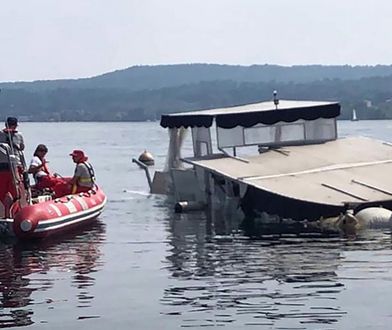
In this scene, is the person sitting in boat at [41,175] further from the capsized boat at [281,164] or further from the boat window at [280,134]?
the boat window at [280,134]

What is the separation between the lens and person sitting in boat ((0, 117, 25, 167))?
26.6 meters

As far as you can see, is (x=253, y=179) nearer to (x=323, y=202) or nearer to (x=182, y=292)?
(x=323, y=202)

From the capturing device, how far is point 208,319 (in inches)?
664

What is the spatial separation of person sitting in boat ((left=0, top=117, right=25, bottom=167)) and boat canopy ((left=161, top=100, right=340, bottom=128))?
8637mm

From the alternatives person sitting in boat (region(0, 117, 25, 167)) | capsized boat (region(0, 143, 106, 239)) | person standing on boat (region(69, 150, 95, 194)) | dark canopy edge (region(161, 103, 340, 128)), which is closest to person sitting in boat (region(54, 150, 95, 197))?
person standing on boat (region(69, 150, 95, 194))

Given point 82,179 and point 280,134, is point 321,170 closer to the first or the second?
point 280,134

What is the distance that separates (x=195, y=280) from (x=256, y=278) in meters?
1.06

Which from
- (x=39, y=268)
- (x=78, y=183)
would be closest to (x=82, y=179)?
(x=78, y=183)

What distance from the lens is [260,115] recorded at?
112 feet

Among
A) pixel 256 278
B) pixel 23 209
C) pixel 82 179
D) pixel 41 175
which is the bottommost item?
pixel 256 278

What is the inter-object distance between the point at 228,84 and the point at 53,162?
123 meters

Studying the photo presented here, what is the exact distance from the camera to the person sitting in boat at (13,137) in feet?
87.3

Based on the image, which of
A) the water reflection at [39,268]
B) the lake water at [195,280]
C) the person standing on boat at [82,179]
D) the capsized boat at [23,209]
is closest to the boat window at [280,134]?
the lake water at [195,280]

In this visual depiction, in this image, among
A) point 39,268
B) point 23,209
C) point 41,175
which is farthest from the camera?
point 41,175
